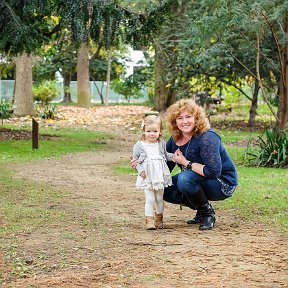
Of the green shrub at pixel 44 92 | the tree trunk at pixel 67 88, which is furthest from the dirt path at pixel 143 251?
the tree trunk at pixel 67 88

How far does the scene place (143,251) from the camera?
6.40 metres

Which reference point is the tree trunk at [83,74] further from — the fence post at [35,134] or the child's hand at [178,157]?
the child's hand at [178,157]

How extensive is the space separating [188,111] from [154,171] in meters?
0.68

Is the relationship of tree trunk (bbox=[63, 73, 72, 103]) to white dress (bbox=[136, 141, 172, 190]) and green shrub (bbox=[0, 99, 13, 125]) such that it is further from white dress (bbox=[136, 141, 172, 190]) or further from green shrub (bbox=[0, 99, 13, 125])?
white dress (bbox=[136, 141, 172, 190])

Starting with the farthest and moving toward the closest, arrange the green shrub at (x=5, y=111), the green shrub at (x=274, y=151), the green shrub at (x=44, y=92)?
1. the green shrub at (x=44, y=92)
2. the green shrub at (x=5, y=111)
3. the green shrub at (x=274, y=151)

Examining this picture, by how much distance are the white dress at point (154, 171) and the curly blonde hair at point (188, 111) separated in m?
0.29

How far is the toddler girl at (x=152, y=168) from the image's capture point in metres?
7.40

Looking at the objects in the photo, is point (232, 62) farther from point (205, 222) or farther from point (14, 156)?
point (205, 222)

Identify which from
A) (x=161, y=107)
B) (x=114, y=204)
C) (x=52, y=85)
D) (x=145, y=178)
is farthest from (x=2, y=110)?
(x=145, y=178)

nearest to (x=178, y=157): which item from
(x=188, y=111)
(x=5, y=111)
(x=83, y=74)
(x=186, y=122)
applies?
(x=186, y=122)

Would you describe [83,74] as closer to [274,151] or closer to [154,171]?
[274,151]

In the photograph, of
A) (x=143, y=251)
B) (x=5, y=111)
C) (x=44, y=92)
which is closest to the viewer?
(x=143, y=251)

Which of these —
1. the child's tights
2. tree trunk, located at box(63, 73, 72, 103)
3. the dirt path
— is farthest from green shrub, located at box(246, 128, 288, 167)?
tree trunk, located at box(63, 73, 72, 103)

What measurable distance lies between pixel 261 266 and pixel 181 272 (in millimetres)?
668
